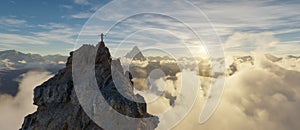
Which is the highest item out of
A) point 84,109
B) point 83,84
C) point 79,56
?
point 79,56

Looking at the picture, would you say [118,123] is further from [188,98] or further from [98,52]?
[98,52]

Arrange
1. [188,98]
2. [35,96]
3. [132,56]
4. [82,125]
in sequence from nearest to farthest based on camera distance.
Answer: [188,98], [82,125], [132,56], [35,96]

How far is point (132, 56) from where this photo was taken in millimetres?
58688

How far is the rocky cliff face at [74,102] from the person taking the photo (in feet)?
173

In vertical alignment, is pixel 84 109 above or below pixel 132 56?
below

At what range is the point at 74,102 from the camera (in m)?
59.9

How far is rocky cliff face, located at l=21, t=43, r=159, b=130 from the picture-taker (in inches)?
2071

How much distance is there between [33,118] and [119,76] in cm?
2396

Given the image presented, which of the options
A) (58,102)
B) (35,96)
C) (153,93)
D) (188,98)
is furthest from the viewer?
(153,93)

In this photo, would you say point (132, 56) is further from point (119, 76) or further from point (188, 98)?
point (188, 98)

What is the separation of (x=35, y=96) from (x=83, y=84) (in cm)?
1578

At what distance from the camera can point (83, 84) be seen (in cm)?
6016

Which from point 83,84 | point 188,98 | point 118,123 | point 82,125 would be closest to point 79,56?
point 83,84

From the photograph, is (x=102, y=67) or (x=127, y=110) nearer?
(x=127, y=110)
